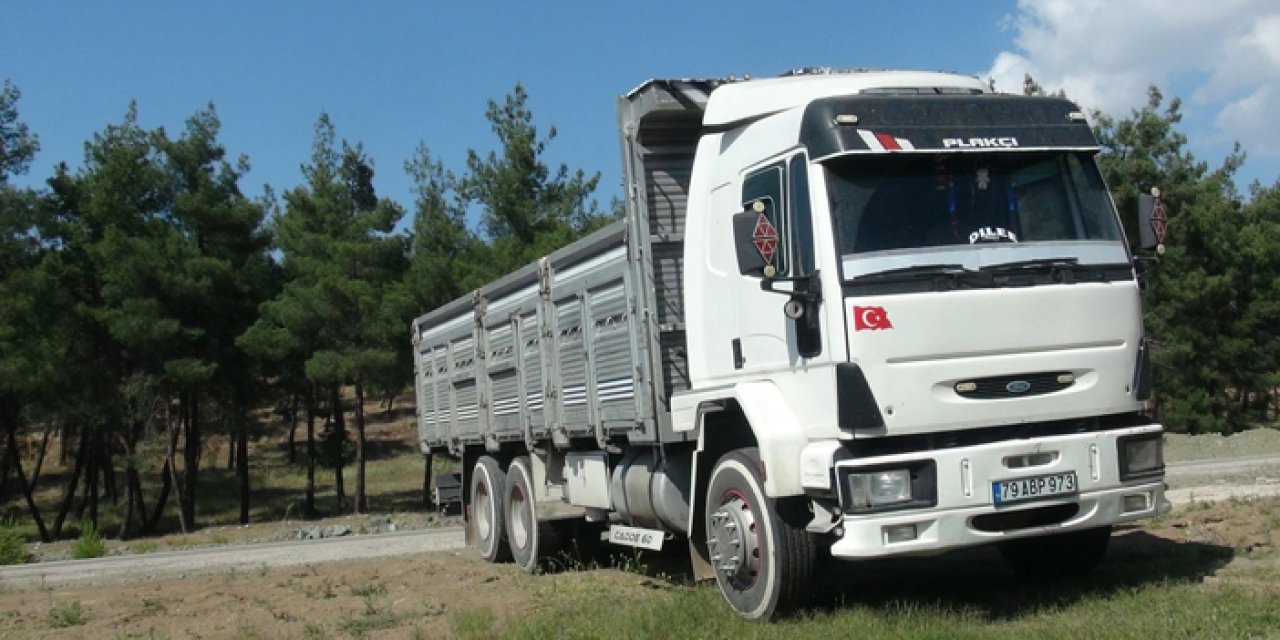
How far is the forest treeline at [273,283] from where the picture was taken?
3381cm

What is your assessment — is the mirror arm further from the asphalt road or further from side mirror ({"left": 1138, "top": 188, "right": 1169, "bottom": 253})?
the asphalt road

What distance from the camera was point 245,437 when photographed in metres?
39.3

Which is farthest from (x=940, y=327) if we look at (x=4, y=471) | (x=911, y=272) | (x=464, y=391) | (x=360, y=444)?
(x=4, y=471)

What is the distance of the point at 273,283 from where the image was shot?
37.6 meters

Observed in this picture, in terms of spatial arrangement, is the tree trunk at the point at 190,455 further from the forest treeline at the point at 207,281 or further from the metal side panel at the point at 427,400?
the metal side panel at the point at 427,400

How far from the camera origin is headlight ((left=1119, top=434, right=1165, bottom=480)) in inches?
294

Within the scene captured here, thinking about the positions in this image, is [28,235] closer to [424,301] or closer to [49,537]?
[49,537]

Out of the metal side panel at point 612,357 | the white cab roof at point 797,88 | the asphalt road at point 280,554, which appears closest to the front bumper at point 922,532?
the white cab roof at point 797,88

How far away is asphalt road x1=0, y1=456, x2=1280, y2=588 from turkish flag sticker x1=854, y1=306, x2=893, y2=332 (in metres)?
8.21

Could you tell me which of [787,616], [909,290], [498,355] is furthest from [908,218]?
[498,355]

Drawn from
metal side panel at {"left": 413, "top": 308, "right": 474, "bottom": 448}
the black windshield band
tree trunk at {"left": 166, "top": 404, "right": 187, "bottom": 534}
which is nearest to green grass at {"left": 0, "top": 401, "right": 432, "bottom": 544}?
tree trunk at {"left": 166, "top": 404, "right": 187, "bottom": 534}

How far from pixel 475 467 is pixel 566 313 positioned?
13.2 ft

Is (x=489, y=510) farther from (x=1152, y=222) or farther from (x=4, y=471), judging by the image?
(x=4, y=471)

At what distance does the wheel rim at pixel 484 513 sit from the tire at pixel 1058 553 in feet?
21.1
